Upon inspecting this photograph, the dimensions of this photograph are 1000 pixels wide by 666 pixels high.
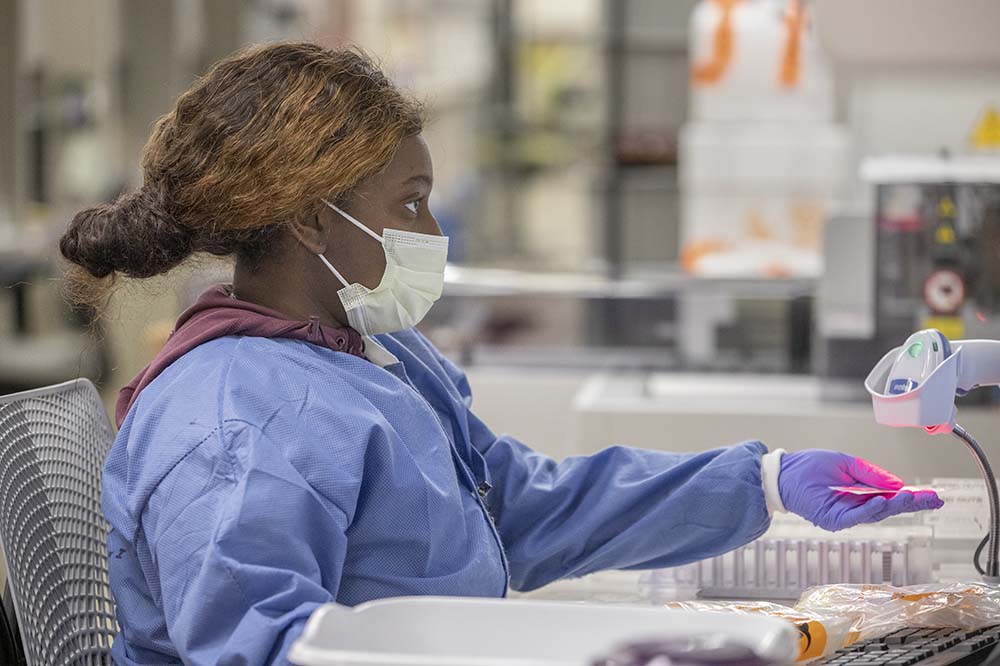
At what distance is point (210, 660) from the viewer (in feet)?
4.06

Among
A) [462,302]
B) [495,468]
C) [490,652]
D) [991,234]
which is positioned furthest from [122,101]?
[490,652]

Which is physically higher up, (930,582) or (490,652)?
(490,652)

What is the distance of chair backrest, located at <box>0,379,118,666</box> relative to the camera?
4.73ft

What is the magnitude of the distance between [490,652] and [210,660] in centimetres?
33

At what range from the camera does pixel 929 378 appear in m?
1.47

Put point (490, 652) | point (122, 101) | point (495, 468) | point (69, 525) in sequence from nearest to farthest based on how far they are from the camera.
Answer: point (490, 652)
point (69, 525)
point (495, 468)
point (122, 101)

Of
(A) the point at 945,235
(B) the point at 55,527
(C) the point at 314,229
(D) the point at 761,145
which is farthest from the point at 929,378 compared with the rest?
(D) the point at 761,145

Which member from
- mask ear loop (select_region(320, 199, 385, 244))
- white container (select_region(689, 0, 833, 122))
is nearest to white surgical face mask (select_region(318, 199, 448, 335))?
mask ear loop (select_region(320, 199, 385, 244))

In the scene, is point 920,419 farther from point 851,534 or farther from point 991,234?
point 991,234

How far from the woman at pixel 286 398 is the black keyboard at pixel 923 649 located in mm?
202

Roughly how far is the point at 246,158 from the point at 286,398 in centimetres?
27

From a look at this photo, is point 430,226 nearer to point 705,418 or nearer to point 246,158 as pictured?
point 246,158

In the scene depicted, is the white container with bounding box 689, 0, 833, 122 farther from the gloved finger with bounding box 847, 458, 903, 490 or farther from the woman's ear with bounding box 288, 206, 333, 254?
the woman's ear with bounding box 288, 206, 333, 254

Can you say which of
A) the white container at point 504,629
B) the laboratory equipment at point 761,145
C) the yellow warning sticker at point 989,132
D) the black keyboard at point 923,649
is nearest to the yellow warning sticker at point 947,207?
the yellow warning sticker at point 989,132
